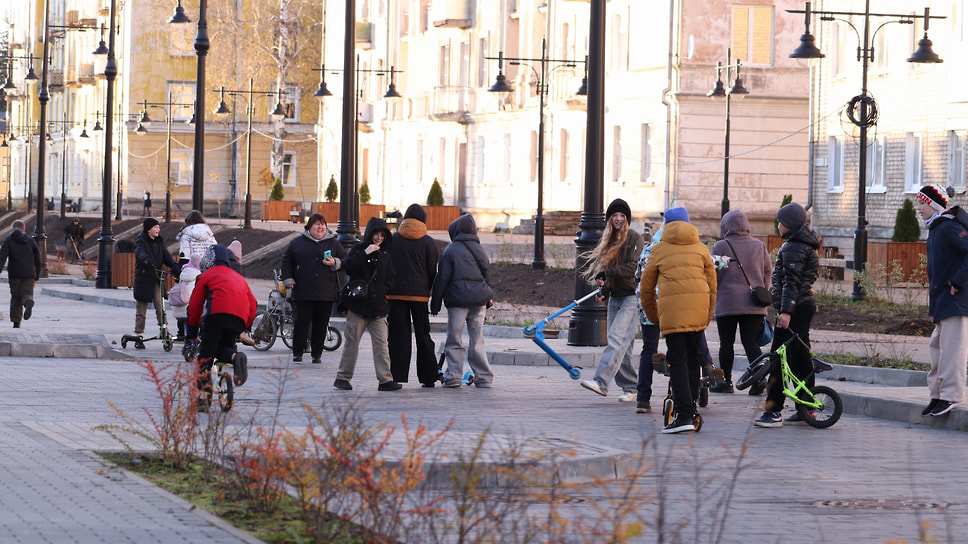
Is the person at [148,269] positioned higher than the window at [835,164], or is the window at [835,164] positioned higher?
the window at [835,164]

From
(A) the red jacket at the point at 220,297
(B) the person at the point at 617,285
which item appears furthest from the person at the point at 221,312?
(B) the person at the point at 617,285

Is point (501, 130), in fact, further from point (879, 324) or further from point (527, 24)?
point (879, 324)

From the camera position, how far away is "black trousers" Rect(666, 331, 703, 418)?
1213 cm

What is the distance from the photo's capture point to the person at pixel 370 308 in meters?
14.9

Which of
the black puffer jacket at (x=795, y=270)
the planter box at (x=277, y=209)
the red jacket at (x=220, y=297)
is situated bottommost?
the red jacket at (x=220, y=297)

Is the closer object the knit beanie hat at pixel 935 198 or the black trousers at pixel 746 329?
the knit beanie hat at pixel 935 198

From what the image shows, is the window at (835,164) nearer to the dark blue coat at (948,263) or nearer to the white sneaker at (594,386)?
the white sneaker at (594,386)

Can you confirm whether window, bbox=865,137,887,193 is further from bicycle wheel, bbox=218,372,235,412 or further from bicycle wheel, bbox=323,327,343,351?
bicycle wheel, bbox=218,372,235,412

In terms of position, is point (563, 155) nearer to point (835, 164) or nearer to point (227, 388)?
point (835, 164)

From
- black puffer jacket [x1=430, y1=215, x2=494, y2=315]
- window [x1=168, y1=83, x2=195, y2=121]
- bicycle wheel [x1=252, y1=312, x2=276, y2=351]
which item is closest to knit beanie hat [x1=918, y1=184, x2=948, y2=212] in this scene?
black puffer jacket [x1=430, y1=215, x2=494, y2=315]

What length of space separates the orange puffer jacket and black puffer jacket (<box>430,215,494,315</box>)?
331cm

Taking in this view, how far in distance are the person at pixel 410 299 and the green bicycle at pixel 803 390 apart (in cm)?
358

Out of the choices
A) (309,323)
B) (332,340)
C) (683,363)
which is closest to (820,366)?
(683,363)

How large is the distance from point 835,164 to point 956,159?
616cm
